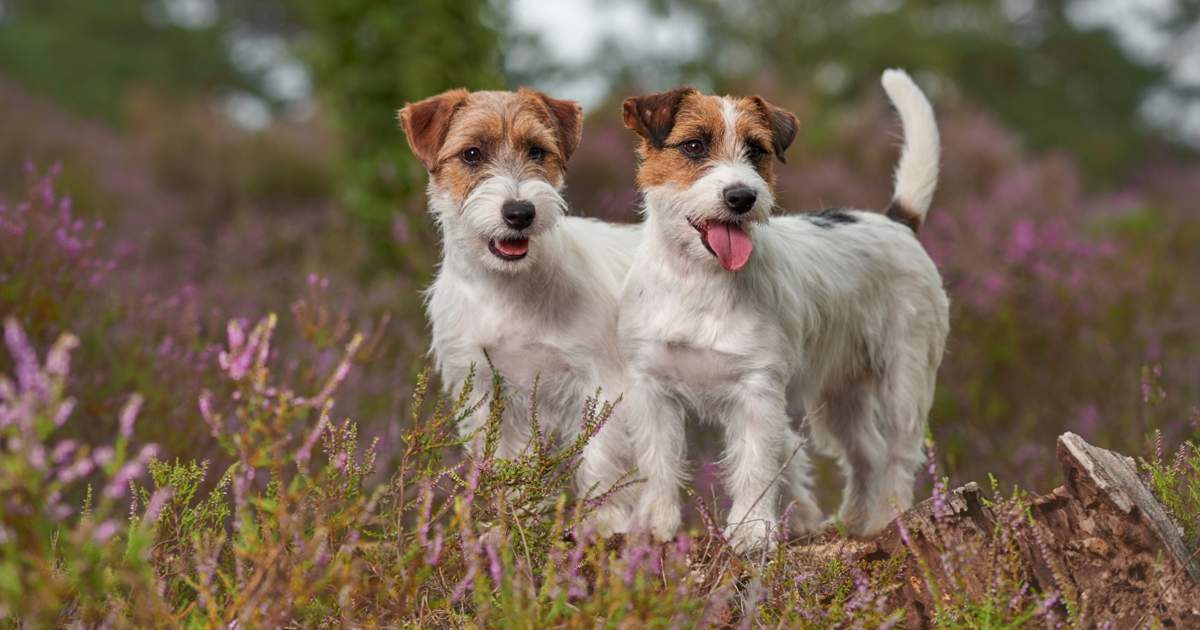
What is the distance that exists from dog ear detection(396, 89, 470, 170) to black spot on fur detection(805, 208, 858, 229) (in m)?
1.53

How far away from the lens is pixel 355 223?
935cm

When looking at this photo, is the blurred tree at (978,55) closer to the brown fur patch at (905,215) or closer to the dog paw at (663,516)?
the brown fur patch at (905,215)

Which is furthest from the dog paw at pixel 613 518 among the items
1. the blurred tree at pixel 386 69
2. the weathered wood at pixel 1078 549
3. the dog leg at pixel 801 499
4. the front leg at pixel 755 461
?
the blurred tree at pixel 386 69

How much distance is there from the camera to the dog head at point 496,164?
375 centimetres

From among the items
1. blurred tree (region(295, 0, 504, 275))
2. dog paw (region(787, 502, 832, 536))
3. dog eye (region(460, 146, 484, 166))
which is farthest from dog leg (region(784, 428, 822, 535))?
blurred tree (region(295, 0, 504, 275))

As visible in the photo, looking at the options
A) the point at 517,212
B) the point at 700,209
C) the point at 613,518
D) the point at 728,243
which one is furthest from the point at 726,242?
Result: the point at 613,518

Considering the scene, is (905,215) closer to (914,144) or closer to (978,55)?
(914,144)

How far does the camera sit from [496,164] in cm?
392

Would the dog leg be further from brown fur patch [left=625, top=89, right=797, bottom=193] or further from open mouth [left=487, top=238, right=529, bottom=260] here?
open mouth [left=487, top=238, right=529, bottom=260]

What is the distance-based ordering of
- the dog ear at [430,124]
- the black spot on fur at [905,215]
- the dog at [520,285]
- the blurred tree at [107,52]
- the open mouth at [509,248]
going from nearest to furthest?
the open mouth at [509,248], the dog at [520,285], the dog ear at [430,124], the black spot on fur at [905,215], the blurred tree at [107,52]

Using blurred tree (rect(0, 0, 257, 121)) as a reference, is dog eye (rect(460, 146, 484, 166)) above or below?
below

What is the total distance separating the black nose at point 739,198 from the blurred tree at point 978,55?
15.7 metres

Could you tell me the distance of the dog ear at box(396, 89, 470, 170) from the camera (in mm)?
4047

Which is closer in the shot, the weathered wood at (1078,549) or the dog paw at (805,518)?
the weathered wood at (1078,549)
